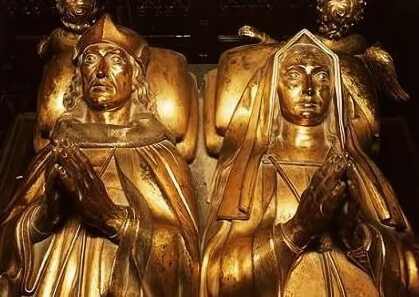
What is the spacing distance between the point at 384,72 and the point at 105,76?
87 centimetres

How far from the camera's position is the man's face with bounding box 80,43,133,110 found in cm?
369

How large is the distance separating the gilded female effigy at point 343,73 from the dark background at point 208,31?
0.46 m

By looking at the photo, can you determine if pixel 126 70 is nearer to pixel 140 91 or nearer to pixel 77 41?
pixel 140 91

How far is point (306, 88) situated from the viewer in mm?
3627

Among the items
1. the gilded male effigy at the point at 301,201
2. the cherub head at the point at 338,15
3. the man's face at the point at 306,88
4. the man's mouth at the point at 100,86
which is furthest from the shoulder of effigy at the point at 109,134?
the cherub head at the point at 338,15

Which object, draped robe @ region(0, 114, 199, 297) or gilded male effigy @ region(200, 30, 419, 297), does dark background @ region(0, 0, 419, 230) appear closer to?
gilded male effigy @ region(200, 30, 419, 297)

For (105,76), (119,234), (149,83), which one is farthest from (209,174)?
(119,234)

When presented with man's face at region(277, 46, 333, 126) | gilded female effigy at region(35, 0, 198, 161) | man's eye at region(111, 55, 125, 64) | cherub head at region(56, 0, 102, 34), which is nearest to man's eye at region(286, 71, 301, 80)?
man's face at region(277, 46, 333, 126)

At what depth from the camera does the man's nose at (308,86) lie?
3.62 m

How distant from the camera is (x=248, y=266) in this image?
326cm

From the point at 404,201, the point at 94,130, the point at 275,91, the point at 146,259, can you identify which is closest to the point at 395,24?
the point at 404,201

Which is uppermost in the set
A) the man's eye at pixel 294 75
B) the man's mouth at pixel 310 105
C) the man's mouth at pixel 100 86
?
the man's eye at pixel 294 75

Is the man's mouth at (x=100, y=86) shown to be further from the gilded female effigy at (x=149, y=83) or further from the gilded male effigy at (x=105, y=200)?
the gilded female effigy at (x=149, y=83)

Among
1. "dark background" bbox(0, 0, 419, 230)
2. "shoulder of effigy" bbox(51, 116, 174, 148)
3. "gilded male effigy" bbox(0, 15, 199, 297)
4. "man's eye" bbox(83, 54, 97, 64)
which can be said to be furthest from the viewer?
"dark background" bbox(0, 0, 419, 230)
